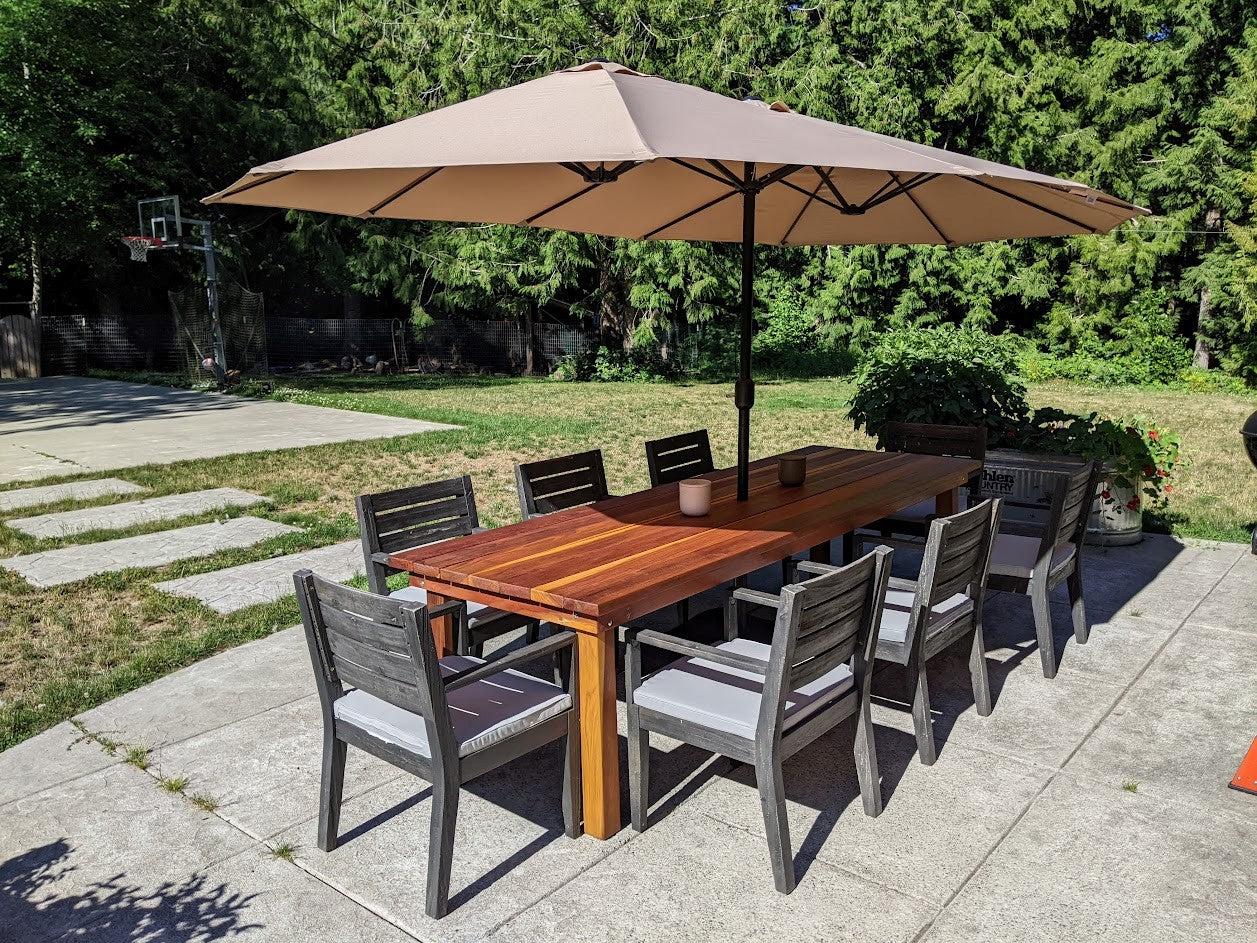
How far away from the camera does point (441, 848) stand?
259 centimetres

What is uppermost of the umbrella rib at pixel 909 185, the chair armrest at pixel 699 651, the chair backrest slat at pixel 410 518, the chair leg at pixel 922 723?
the umbrella rib at pixel 909 185

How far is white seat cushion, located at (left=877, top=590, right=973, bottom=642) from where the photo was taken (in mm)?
3510

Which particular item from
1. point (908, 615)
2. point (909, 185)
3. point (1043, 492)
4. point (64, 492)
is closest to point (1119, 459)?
point (1043, 492)

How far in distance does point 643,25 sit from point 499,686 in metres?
21.0

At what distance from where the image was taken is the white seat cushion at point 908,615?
3.51 metres

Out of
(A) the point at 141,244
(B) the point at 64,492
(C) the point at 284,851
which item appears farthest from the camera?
(A) the point at 141,244

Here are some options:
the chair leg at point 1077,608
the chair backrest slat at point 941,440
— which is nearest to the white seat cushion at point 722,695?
the chair leg at point 1077,608

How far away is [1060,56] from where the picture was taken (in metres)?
25.3

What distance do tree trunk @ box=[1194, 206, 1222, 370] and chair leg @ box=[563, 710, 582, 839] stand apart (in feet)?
84.7

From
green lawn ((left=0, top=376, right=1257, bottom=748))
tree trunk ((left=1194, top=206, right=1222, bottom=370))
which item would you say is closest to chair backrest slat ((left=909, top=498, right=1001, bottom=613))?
green lawn ((left=0, top=376, right=1257, bottom=748))

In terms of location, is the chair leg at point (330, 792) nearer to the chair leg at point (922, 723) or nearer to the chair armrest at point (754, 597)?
the chair armrest at point (754, 597)

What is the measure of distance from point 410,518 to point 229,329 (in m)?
18.7

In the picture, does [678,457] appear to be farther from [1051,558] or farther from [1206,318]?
[1206,318]

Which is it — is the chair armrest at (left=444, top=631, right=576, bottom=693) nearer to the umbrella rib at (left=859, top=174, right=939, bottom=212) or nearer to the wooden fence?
the umbrella rib at (left=859, top=174, right=939, bottom=212)
